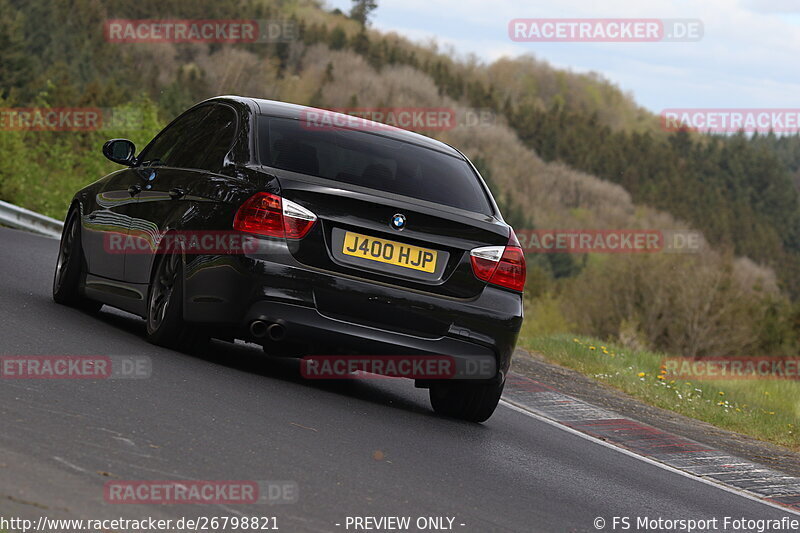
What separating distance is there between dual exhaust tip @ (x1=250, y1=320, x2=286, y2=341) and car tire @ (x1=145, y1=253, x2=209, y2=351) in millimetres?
614

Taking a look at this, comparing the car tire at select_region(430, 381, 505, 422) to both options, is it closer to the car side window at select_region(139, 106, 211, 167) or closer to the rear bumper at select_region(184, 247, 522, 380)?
the rear bumper at select_region(184, 247, 522, 380)

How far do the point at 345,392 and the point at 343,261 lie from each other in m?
1.30

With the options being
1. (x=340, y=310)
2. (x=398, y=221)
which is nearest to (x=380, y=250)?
(x=398, y=221)

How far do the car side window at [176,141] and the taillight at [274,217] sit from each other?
56.8 inches

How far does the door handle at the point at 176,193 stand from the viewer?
8102 millimetres

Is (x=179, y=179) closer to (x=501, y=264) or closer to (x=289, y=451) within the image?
(x=501, y=264)

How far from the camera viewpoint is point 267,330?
286 inches

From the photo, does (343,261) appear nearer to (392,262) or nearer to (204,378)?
(392,262)

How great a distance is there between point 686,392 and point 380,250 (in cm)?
616

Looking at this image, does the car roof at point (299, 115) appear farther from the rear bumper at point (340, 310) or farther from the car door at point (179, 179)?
the rear bumper at point (340, 310)

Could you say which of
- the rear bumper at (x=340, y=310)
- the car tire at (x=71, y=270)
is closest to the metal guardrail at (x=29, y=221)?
the car tire at (x=71, y=270)

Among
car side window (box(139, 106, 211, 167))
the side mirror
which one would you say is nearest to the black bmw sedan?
car side window (box(139, 106, 211, 167))

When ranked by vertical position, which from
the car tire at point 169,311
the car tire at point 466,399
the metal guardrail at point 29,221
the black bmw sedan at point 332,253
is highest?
the black bmw sedan at point 332,253

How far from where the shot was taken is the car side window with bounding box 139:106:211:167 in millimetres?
8789
